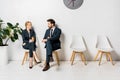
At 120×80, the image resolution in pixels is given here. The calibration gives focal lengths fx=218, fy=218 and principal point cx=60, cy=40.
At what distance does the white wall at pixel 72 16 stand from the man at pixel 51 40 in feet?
1.33

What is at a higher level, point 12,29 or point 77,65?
point 12,29

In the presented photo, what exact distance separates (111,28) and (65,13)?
1.22 metres

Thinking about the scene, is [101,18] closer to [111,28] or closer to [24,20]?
[111,28]

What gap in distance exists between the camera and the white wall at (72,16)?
5434 mm

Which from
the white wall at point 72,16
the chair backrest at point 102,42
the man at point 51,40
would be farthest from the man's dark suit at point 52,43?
the chair backrest at point 102,42

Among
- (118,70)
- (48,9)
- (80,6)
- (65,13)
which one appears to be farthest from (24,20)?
(118,70)

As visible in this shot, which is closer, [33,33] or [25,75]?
[25,75]

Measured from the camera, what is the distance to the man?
15.5 ft

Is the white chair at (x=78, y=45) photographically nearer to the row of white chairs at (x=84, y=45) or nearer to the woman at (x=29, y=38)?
the row of white chairs at (x=84, y=45)

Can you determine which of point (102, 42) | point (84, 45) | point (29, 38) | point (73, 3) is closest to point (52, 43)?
point (29, 38)

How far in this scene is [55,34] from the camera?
16.5ft

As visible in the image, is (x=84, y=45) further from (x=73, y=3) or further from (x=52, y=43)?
(x=73, y=3)

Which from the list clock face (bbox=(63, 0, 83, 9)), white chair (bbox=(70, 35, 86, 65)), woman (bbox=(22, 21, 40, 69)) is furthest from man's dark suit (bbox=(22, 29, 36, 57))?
clock face (bbox=(63, 0, 83, 9))

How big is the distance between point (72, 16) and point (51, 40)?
1.00 meters
